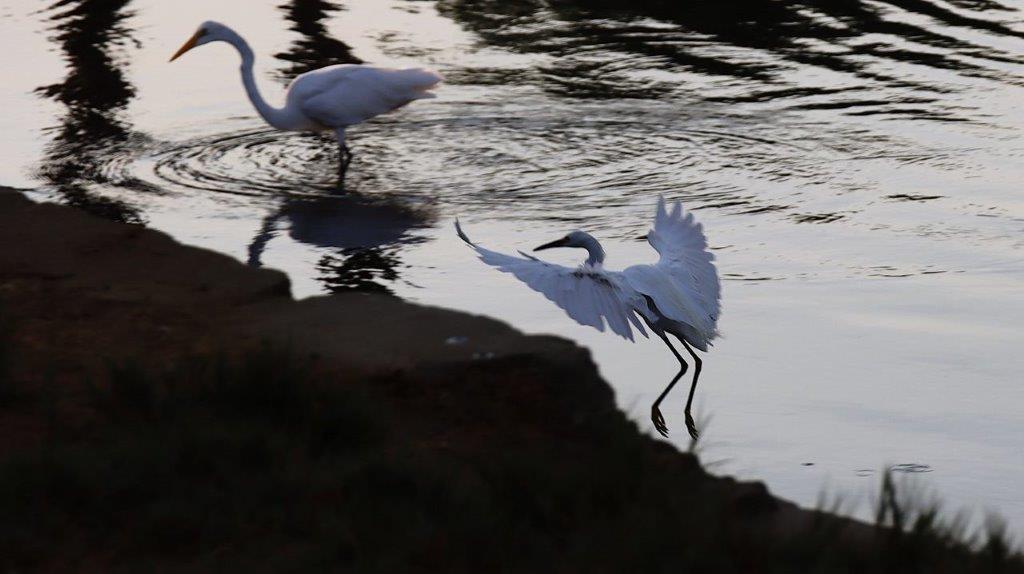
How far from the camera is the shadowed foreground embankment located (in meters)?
3.95

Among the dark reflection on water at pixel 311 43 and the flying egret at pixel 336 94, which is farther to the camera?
the dark reflection on water at pixel 311 43

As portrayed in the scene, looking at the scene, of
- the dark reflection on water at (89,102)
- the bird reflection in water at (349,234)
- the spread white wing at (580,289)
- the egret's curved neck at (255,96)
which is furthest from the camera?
the egret's curved neck at (255,96)

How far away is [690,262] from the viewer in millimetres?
6512

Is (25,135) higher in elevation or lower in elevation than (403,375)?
lower

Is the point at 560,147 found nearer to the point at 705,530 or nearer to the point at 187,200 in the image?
the point at 187,200

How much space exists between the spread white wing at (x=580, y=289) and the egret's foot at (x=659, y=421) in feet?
1.79

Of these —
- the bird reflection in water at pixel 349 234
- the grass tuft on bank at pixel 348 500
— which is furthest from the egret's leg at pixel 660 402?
the bird reflection in water at pixel 349 234

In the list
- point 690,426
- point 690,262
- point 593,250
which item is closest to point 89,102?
point 593,250

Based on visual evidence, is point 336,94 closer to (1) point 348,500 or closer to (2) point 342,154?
(2) point 342,154

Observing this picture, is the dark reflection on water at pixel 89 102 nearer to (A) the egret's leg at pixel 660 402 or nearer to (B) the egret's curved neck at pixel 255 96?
(B) the egret's curved neck at pixel 255 96

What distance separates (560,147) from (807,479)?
16.0 ft

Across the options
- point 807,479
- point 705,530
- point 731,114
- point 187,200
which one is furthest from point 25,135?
point 705,530

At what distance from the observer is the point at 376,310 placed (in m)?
5.90

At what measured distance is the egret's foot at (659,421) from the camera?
20.3ft
